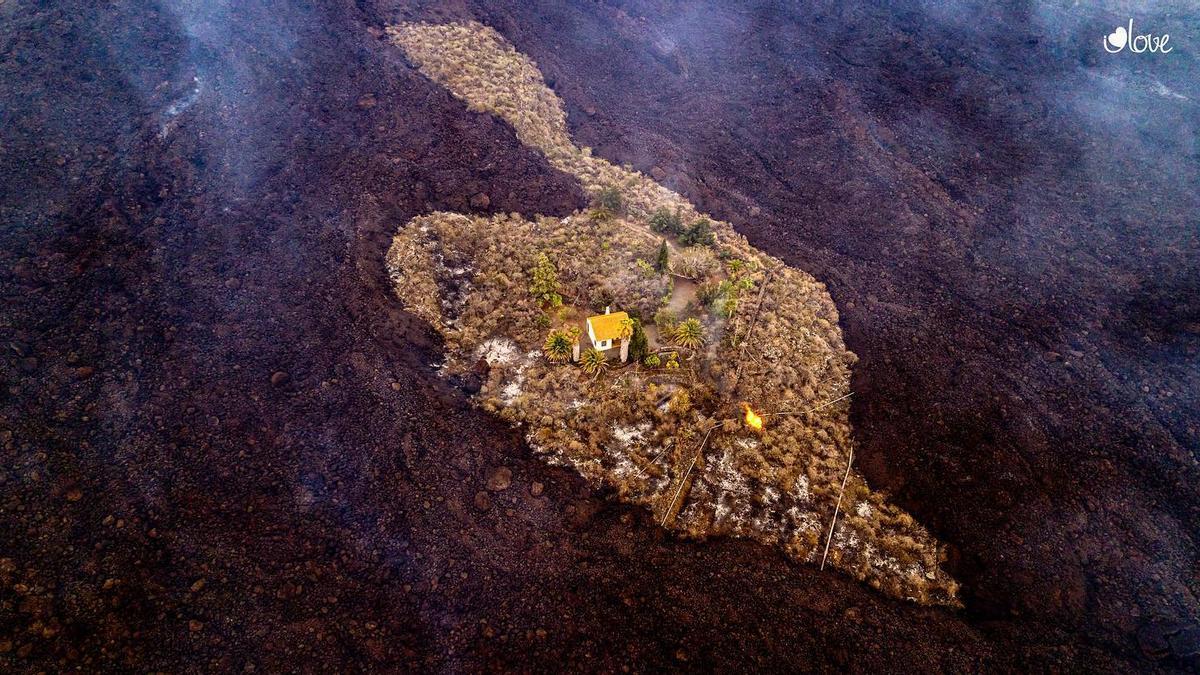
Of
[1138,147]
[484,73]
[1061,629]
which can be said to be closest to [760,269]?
[1061,629]

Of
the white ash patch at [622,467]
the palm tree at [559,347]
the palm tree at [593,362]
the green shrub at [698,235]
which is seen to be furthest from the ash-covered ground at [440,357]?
the palm tree at [593,362]

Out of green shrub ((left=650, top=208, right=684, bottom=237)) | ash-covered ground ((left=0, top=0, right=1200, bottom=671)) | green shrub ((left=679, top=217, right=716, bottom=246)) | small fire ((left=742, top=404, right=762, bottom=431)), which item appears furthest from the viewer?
green shrub ((left=650, top=208, right=684, bottom=237))

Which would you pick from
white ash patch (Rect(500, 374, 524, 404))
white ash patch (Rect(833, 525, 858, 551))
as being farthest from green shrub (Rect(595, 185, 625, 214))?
white ash patch (Rect(833, 525, 858, 551))

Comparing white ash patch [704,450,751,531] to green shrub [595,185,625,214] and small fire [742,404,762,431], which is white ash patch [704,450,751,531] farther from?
green shrub [595,185,625,214]

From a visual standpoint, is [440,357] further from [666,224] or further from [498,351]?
[666,224]

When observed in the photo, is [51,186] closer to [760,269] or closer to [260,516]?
[260,516]

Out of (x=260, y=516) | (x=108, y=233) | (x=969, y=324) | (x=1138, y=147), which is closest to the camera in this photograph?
(x=260, y=516)
